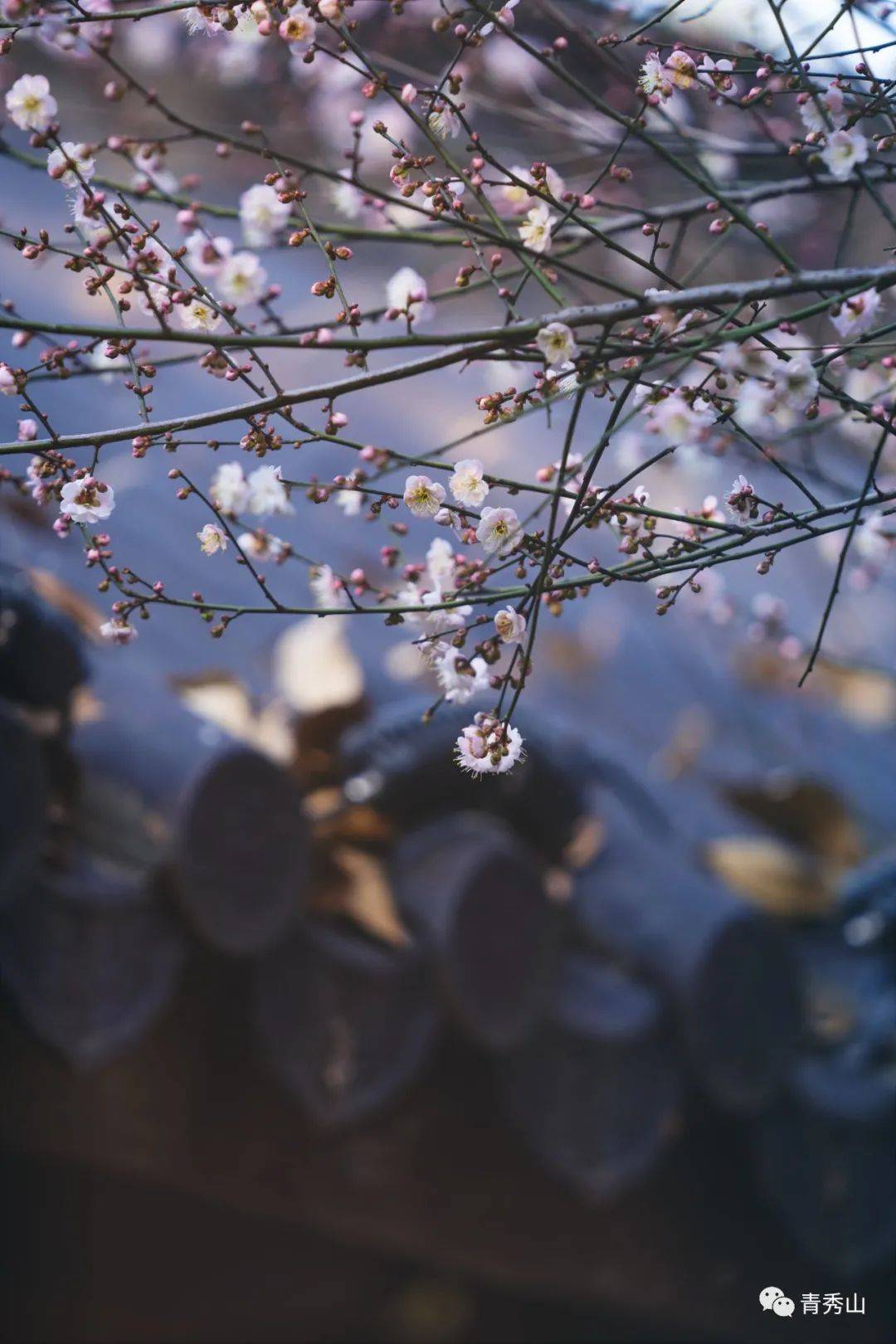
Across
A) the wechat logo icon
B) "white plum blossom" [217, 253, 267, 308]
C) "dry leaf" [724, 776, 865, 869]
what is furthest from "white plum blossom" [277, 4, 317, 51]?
the wechat logo icon

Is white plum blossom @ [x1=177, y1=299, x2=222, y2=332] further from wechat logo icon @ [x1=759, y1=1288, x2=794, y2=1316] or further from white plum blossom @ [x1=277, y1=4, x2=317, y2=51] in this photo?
wechat logo icon @ [x1=759, y1=1288, x2=794, y2=1316]

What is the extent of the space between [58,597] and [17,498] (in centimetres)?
35

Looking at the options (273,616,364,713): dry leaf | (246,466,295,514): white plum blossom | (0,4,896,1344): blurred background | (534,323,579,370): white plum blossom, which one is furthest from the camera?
(273,616,364,713): dry leaf

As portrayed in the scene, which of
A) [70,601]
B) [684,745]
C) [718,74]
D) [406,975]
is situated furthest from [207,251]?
[684,745]

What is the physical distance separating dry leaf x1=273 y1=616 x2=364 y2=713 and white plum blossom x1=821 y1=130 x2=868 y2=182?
1.45 metres

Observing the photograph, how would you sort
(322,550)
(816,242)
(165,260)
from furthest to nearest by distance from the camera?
(816,242) → (322,550) → (165,260)

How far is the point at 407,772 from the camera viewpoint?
7.79ft

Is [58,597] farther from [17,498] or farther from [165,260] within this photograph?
[165,260]

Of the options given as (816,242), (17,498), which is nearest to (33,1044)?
(17,498)

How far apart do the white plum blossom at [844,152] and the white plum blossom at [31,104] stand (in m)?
0.78

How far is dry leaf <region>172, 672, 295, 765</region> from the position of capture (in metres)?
2.42

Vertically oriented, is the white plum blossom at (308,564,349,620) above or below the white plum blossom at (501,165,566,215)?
below

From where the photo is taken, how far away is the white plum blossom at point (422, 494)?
1271 mm

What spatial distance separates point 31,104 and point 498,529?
0.61 meters
